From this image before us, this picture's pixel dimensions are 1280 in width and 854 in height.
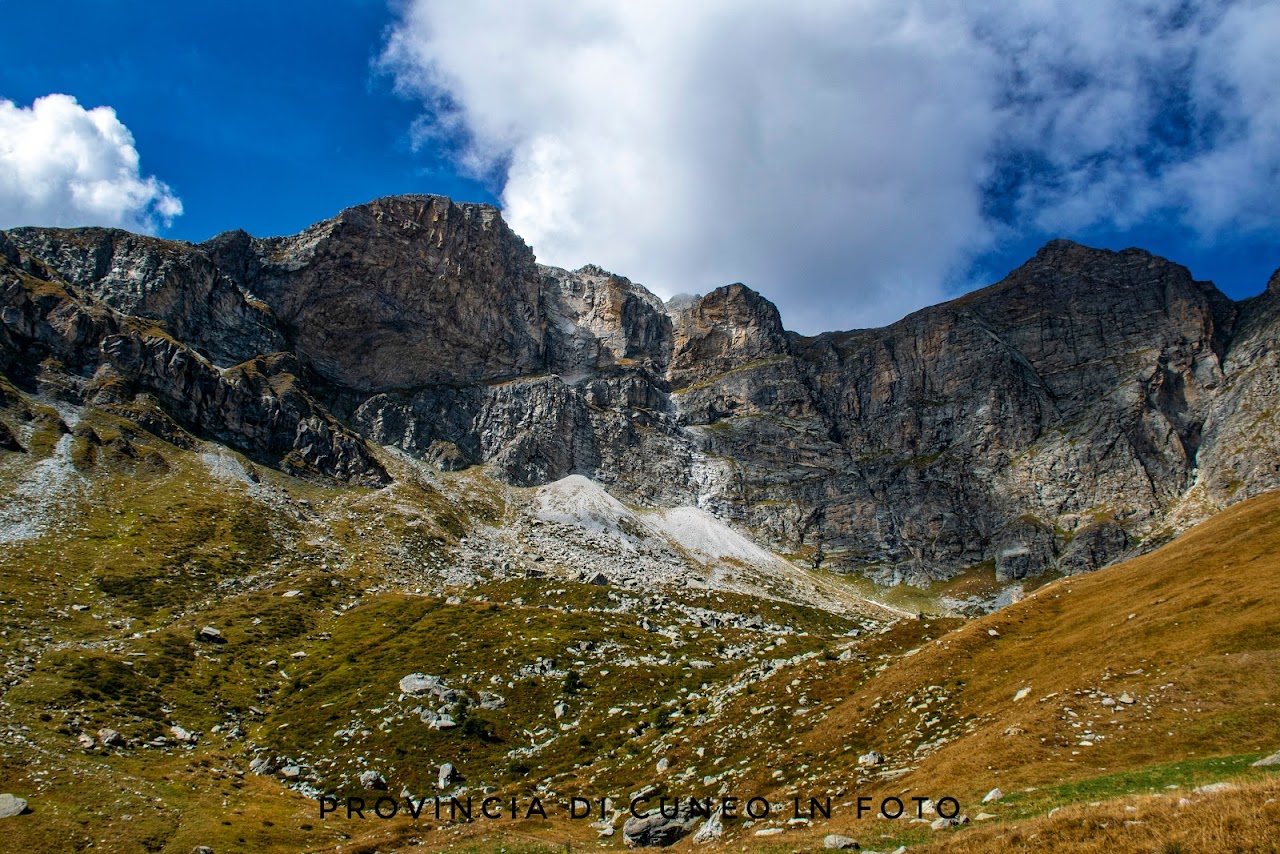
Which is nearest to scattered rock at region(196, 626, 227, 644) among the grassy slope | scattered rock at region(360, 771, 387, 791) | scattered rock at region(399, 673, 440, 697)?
the grassy slope

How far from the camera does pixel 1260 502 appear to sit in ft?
200

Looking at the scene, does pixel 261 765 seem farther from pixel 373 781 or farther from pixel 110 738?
pixel 110 738

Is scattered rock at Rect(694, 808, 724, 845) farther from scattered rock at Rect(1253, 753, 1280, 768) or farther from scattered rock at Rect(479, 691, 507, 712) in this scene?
scattered rock at Rect(479, 691, 507, 712)

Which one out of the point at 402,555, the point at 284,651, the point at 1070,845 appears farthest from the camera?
the point at 402,555

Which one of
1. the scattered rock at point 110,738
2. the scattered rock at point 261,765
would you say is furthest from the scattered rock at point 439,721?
the scattered rock at point 110,738

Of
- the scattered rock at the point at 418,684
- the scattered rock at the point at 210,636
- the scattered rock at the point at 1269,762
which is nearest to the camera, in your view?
the scattered rock at the point at 1269,762

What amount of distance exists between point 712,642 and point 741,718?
153 ft

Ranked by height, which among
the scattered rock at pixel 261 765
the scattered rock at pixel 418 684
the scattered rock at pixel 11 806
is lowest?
the scattered rock at pixel 261 765

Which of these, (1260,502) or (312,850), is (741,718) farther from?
(1260,502)

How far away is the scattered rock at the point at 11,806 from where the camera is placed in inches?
1447

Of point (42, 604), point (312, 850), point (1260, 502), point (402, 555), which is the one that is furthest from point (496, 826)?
point (402, 555)

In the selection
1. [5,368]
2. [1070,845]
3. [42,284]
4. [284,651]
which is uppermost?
[42,284]

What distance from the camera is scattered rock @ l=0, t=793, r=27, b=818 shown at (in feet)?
121

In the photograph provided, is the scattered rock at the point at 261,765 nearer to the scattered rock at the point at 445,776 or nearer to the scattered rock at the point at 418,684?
the scattered rock at the point at 418,684
